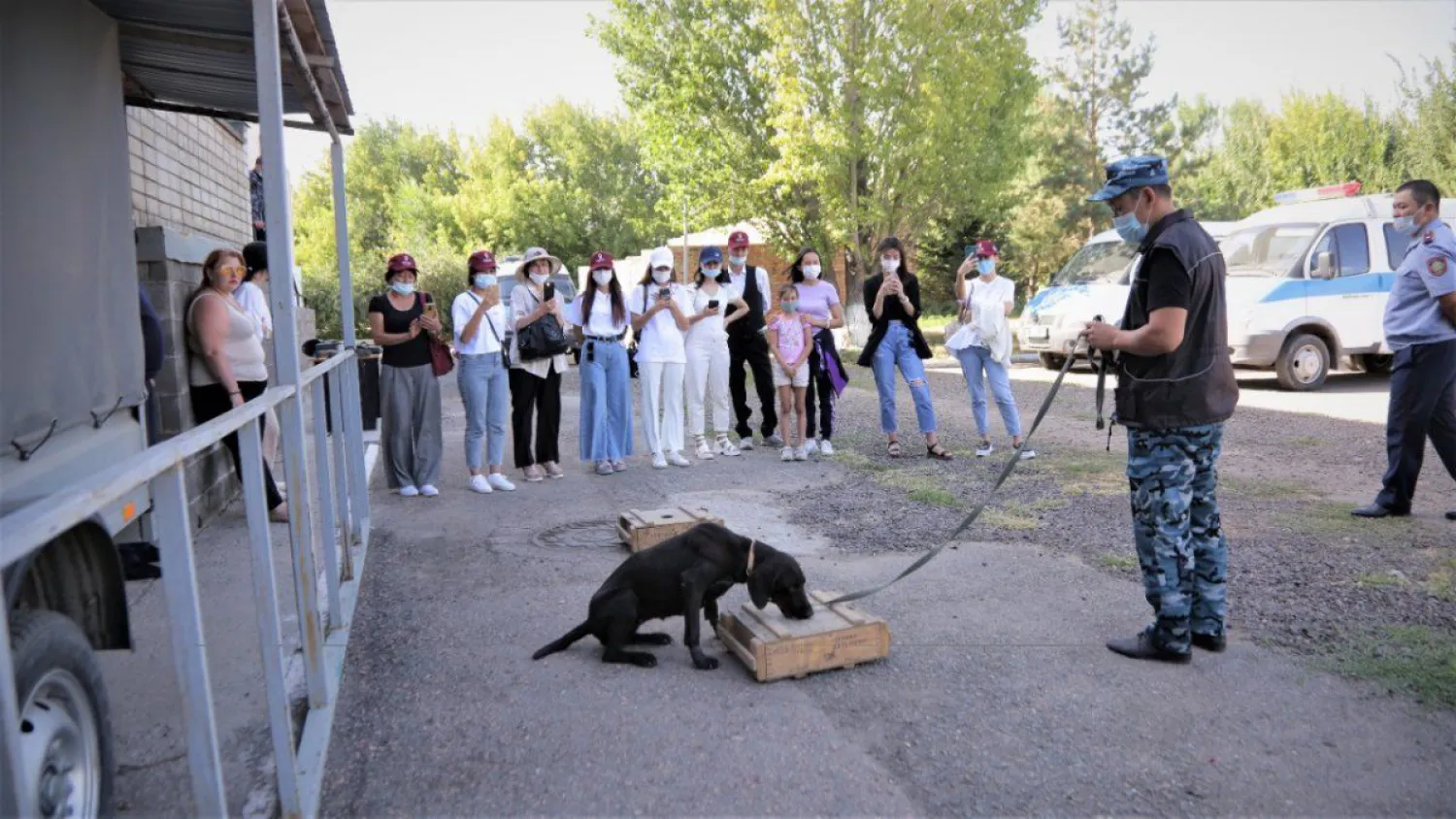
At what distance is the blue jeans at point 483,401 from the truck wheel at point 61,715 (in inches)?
211

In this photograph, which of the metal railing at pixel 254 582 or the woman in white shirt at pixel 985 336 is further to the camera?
the woman in white shirt at pixel 985 336

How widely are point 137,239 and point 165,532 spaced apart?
16.3 feet

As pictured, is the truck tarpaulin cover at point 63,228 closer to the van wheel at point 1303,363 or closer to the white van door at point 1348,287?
the van wheel at point 1303,363

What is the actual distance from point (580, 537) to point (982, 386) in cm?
438

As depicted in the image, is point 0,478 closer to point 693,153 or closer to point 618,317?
point 618,317

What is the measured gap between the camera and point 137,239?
19.9 feet

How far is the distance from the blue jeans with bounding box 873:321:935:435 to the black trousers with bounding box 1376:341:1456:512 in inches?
141

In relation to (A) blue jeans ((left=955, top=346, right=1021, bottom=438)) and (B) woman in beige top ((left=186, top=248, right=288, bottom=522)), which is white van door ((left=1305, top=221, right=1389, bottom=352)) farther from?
(B) woman in beige top ((left=186, top=248, right=288, bottom=522))

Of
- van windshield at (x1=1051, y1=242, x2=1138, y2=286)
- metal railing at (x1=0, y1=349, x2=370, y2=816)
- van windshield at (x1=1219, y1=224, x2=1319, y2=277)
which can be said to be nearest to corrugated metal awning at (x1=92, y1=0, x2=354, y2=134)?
metal railing at (x1=0, y1=349, x2=370, y2=816)

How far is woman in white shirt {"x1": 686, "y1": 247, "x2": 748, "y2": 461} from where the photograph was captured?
358 inches

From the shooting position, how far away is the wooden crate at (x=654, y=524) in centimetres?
590

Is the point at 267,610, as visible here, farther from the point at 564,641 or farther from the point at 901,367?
the point at 901,367

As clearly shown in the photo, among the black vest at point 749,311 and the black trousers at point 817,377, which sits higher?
the black vest at point 749,311

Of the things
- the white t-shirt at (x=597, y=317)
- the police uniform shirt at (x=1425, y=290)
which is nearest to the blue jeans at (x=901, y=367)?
the white t-shirt at (x=597, y=317)
